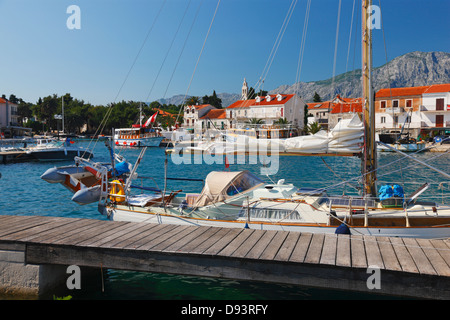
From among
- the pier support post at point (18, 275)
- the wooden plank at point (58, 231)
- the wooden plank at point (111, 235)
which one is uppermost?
the wooden plank at point (58, 231)

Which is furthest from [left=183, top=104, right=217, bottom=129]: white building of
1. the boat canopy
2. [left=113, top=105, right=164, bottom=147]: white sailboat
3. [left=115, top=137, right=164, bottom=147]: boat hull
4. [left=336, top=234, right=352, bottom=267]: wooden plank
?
[left=336, top=234, right=352, bottom=267]: wooden plank

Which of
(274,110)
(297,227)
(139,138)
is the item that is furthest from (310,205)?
(274,110)

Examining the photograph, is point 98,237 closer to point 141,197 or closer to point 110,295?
point 110,295

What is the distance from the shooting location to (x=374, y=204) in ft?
38.6

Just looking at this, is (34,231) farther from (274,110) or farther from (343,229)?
(274,110)

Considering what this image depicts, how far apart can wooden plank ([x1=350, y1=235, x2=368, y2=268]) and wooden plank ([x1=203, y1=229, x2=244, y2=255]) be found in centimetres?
242

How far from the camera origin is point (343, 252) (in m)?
6.70

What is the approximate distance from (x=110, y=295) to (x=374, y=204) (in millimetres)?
8581

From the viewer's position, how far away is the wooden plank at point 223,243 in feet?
22.0

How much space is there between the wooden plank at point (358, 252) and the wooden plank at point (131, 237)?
434 cm

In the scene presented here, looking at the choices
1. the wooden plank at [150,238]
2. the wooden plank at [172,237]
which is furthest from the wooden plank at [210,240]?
the wooden plank at [150,238]

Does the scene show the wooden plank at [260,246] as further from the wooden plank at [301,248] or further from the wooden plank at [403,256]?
the wooden plank at [403,256]
